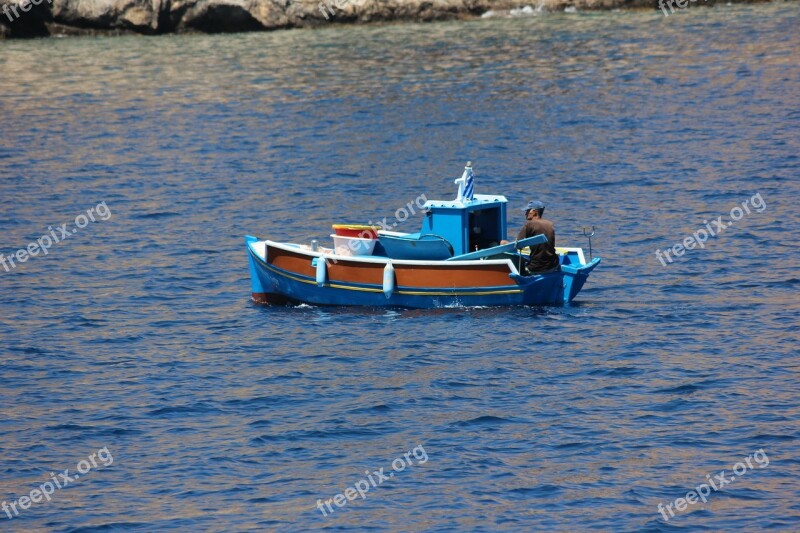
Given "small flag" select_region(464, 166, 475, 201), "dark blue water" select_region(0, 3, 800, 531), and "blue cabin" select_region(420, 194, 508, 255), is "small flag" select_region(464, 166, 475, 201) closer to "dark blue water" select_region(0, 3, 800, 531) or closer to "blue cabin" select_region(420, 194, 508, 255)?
"blue cabin" select_region(420, 194, 508, 255)

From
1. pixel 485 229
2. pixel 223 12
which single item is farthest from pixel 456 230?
pixel 223 12

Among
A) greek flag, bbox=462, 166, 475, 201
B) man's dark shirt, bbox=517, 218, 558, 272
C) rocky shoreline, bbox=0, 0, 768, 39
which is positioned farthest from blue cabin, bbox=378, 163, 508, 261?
rocky shoreline, bbox=0, 0, 768, 39

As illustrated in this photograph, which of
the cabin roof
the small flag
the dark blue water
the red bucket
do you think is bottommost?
the dark blue water

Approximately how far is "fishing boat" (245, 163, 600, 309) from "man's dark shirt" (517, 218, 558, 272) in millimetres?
160

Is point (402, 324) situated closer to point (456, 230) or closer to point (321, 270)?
point (321, 270)

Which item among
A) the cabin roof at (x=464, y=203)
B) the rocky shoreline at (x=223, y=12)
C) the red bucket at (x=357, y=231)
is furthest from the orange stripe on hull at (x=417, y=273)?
the rocky shoreline at (x=223, y=12)

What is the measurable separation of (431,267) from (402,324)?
128 cm

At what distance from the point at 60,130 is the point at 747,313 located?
32.3 meters

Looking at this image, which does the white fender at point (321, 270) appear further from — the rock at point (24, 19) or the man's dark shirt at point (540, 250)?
the rock at point (24, 19)

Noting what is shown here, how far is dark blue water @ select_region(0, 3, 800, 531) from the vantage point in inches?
693

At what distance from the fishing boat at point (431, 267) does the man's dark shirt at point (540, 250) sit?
16 cm

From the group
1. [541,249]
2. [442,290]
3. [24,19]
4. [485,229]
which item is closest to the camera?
[541,249]

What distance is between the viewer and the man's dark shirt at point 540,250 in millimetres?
24344

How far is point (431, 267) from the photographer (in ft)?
80.8
